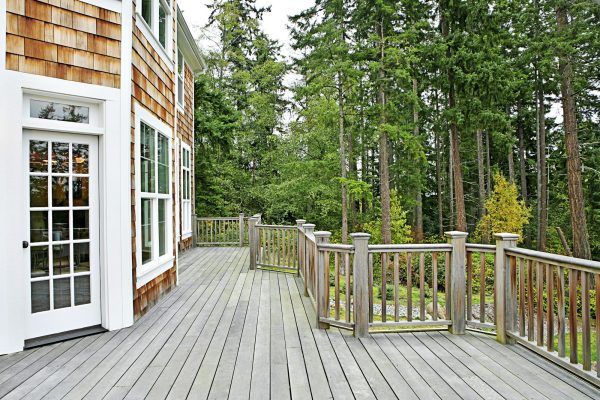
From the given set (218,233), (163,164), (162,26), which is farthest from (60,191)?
(218,233)

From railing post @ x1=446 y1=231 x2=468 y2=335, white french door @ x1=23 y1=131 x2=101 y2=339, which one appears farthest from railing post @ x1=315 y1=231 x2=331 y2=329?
white french door @ x1=23 y1=131 x2=101 y2=339

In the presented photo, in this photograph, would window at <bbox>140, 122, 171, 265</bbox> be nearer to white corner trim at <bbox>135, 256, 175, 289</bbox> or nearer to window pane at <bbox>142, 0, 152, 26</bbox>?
white corner trim at <bbox>135, 256, 175, 289</bbox>

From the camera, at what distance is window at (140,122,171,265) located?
4.32 meters

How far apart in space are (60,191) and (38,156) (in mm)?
365

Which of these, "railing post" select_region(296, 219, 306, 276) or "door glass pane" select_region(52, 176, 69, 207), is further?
"railing post" select_region(296, 219, 306, 276)

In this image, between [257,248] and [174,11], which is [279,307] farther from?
[174,11]

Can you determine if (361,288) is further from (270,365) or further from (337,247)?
(270,365)

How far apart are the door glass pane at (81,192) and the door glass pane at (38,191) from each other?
0.24 m

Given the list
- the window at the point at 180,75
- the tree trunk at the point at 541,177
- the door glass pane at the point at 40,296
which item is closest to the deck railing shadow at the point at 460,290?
the door glass pane at the point at 40,296

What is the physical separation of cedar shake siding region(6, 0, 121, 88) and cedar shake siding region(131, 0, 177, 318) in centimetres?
31

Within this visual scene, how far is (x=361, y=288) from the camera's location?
133 inches

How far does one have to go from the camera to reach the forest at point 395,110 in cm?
1145

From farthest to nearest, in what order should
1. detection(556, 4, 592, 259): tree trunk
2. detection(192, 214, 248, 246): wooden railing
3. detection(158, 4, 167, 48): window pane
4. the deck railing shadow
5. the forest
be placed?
the forest
detection(192, 214, 248, 246): wooden railing
detection(556, 4, 592, 259): tree trunk
detection(158, 4, 167, 48): window pane
the deck railing shadow

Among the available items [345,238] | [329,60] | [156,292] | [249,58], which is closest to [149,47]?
[156,292]
